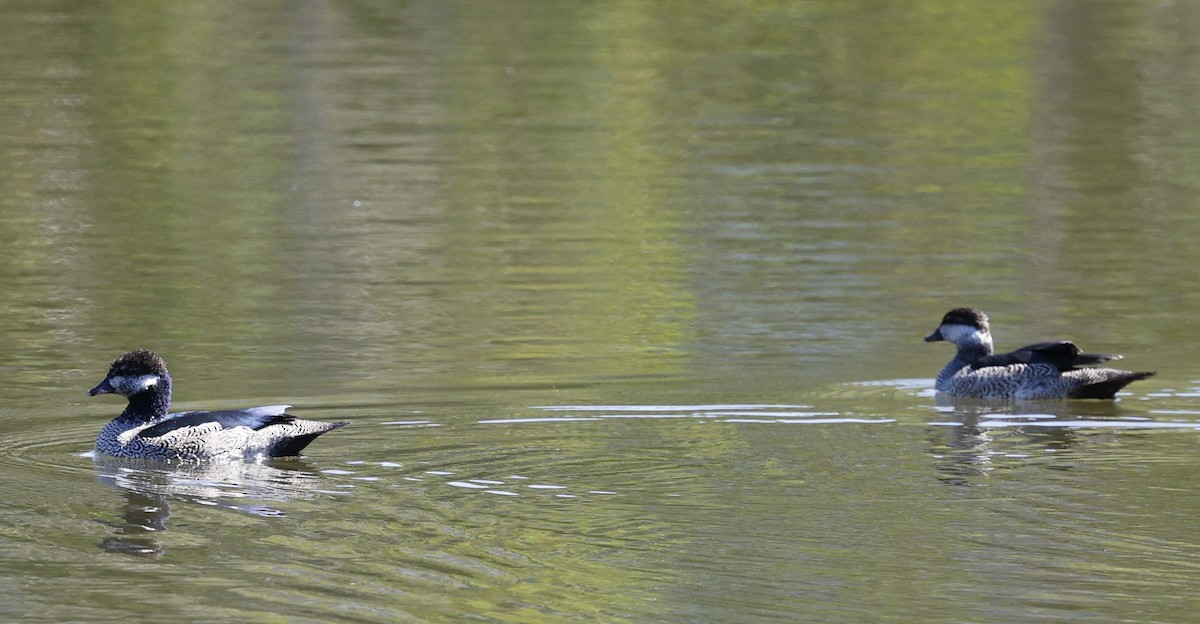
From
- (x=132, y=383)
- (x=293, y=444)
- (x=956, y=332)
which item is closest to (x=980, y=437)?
(x=956, y=332)

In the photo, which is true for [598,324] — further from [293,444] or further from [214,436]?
[214,436]

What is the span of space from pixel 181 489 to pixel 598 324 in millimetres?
6573

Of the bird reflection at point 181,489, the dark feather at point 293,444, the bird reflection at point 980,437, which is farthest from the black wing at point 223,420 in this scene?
the bird reflection at point 980,437

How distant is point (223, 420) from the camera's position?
13.0m

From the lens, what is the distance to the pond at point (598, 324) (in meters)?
10.1

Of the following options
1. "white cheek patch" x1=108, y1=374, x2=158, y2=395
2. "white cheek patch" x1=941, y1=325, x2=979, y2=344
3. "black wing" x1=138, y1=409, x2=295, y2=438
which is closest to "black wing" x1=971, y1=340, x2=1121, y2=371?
"white cheek patch" x1=941, y1=325, x2=979, y2=344

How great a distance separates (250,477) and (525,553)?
9.32 feet

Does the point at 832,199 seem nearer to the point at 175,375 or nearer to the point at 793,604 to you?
the point at 175,375

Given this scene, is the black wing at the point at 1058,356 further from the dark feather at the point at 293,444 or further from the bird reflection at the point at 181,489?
the bird reflection at the point at 181,489

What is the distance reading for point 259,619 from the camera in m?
9.23

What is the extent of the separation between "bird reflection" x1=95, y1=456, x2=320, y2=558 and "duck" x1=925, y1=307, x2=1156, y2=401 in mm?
5388

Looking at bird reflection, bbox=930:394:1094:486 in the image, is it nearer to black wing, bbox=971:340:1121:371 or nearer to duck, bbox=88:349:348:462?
black wing, bbox=971:340:1121:371

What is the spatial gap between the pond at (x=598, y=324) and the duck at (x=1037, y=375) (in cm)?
20

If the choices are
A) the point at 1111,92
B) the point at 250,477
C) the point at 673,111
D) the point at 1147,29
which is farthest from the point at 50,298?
the point at 1147,29
